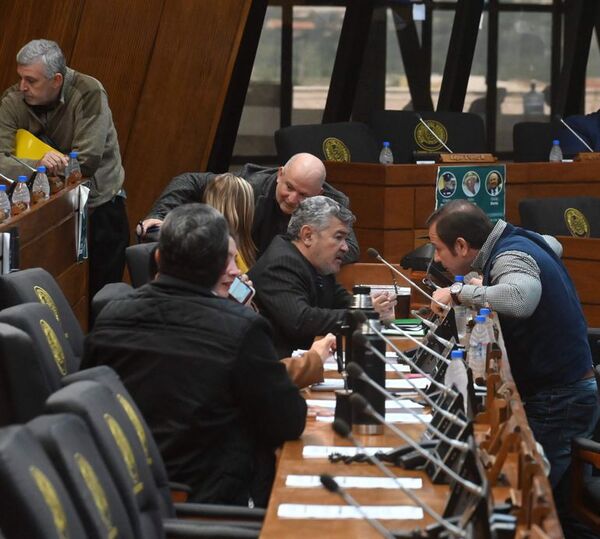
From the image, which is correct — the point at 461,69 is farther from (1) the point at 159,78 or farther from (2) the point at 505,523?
(2) the point at 505,523

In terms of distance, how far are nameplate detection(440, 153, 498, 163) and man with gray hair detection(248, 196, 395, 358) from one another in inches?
157

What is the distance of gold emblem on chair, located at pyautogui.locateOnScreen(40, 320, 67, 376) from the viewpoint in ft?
12.0

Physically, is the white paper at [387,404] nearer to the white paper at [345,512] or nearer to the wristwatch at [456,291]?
the wristwatch at [456,291]

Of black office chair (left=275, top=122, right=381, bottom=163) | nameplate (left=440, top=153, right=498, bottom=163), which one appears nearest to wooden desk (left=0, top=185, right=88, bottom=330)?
black office chair (left=275, top=122, right=381, bottom=163)

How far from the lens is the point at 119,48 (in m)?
8.71

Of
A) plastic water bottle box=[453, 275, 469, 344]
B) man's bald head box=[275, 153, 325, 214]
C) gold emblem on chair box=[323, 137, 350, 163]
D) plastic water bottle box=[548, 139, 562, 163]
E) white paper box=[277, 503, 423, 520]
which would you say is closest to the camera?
white paper box=[277, 503, 423, 520]

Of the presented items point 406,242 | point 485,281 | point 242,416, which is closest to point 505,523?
point 242,416

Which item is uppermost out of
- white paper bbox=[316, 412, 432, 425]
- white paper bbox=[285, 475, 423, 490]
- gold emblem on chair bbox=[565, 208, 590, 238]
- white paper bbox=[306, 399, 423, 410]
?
white paper bbox=[285, 475, 423, 490]

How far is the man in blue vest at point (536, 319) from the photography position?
448 cm

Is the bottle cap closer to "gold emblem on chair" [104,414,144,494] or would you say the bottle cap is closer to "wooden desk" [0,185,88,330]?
"gold emblem on chair" [104,414,144,494]

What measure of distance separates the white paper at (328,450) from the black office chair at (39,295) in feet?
3.53

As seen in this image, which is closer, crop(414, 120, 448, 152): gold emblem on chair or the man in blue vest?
the man in blue vest

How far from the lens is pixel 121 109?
8812mm

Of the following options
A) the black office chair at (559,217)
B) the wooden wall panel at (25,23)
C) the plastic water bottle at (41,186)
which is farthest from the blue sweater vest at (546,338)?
the wooden wall panel at (25,23)
